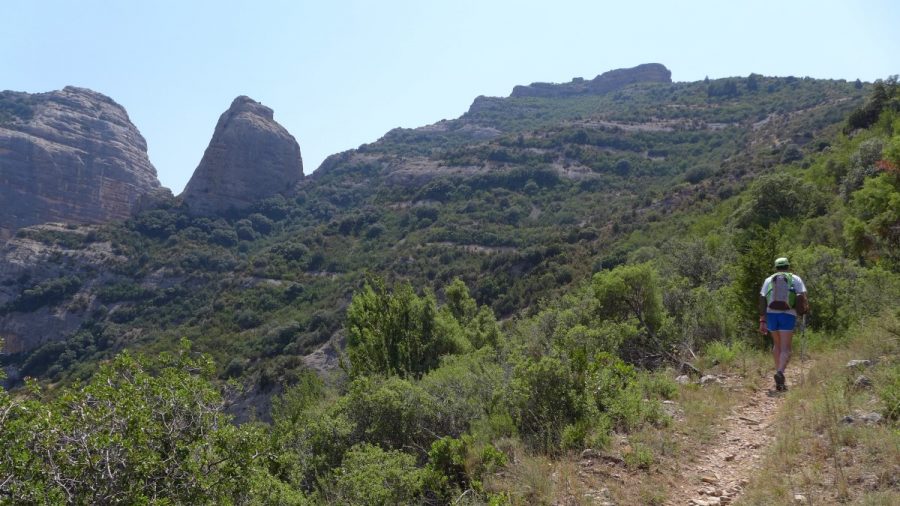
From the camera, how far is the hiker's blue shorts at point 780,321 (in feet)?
20.0

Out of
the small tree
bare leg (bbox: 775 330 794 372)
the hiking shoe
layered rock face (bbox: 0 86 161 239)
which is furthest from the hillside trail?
layered rock face (bbox: 0 86 161 239)

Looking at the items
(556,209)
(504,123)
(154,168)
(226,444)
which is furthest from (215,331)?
(504,123)

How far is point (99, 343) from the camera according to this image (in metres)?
51.1

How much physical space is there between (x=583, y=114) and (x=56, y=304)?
88.6 metres

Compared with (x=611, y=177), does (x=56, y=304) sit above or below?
below

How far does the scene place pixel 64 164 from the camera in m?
84.6

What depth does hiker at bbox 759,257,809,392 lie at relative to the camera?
602 cm

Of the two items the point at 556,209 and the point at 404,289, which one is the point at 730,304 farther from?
the point at 556,209

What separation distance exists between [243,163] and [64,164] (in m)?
27.9

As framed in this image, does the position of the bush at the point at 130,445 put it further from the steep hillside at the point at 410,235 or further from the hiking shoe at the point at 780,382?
the steep hillside at the point at 410,235

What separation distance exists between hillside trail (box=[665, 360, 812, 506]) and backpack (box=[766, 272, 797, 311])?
4.09ft

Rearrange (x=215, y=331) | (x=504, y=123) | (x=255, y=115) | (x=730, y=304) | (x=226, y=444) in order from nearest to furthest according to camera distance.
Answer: (x=226, y=444)
(x=730, y=304)
(x=215, y=331)
(x=255, y=115)
(x=504, y=123)

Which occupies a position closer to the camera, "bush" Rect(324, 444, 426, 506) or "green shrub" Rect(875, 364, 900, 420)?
"green shrub" Rect(875, 364, 900, 420)

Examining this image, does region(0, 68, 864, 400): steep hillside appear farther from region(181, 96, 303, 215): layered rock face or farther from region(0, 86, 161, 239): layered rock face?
region(0, 86, 161, 239): layered rock face
